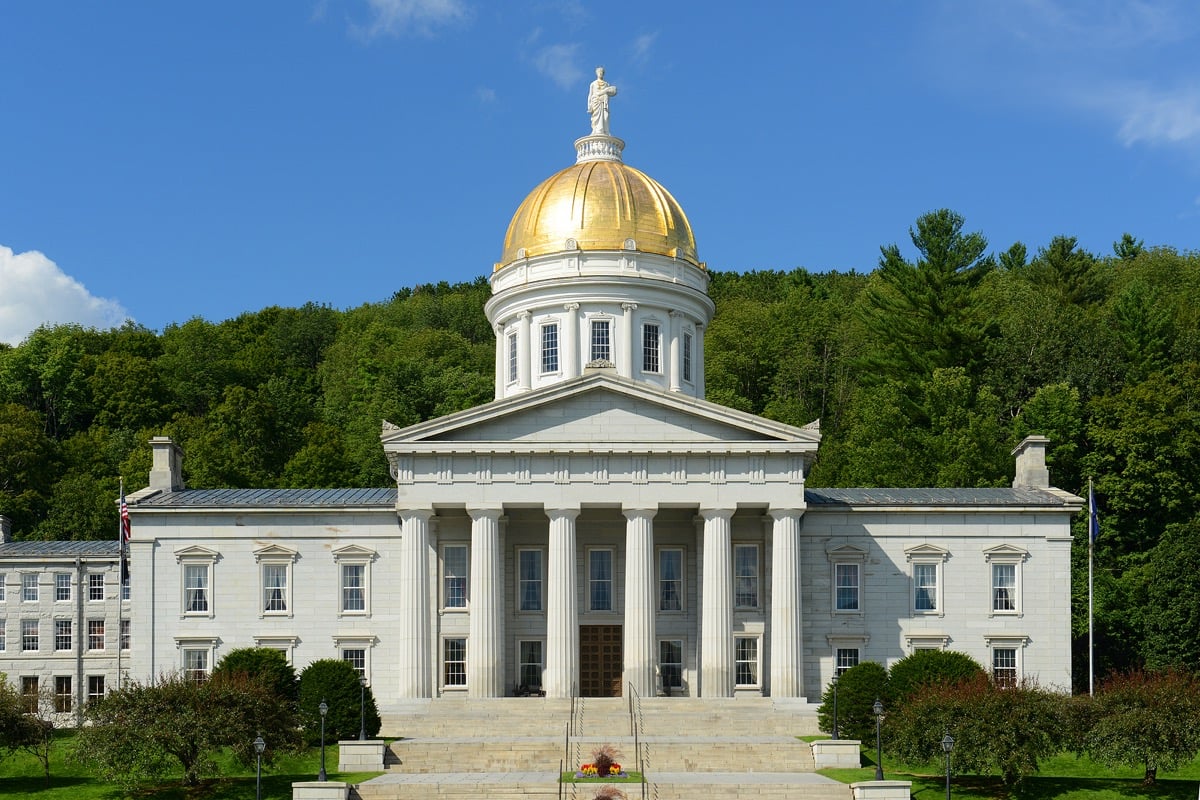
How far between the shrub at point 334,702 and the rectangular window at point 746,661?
597 inches

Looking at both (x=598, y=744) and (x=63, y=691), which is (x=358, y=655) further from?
(x=63, y=691)

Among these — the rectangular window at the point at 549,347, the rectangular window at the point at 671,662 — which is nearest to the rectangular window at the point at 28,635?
the rectangular window at the point at 549,347

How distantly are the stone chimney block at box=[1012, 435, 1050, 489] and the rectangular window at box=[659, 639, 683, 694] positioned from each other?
50.6 ft

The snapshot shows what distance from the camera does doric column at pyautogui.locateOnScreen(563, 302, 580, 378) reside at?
6831cm

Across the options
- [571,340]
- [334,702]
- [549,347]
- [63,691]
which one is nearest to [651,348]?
[571,340]

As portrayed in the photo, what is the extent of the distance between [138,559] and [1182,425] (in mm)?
48483

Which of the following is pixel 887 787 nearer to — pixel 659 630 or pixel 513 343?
pixel 659 630

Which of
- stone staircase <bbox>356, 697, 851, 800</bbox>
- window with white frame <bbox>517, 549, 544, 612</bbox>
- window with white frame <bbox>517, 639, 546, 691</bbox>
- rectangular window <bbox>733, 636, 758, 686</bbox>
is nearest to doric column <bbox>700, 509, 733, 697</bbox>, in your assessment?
stone staircase <bbox>356, 697, 851, 800</bbox>

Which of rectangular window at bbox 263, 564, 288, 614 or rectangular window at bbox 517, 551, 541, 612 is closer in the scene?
rectangular window at bbox 263, 564, 288, 614

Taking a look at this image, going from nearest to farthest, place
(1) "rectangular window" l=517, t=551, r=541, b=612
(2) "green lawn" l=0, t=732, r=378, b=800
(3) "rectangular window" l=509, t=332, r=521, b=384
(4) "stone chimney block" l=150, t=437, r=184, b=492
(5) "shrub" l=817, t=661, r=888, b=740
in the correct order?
(2) "green lawn" l=0, t=732, r=378, b=800
(5) "shrub" l=817, t=661, r=888, b=740
(1) "rectangular window" l=517, t=551, r=541, b=612
(4) "stone chimney block" l=150, t=437, r=184, b=492
(3) "rectangular window" l=509, t=332, r=521, b=384

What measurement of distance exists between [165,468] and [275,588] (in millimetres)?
7935

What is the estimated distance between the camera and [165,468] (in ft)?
213

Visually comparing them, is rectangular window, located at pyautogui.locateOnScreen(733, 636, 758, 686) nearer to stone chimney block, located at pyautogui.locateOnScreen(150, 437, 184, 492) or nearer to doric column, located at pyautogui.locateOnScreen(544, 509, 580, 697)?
doric column, located at pyautogui.locateOnScreen(544, 509, 580, 697)

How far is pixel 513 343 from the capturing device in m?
71.4
